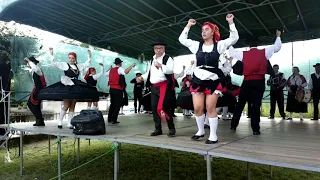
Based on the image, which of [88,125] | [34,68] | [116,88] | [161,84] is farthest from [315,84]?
[34,68]

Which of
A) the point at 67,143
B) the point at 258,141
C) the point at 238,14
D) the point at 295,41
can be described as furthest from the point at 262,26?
the point at 67,143

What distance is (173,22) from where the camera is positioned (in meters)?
8.07

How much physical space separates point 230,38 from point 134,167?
3921mm

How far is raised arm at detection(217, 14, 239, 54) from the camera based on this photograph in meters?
3.09

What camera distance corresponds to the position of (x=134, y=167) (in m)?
5.91

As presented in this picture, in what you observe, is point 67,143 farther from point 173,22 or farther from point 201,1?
point 201,1

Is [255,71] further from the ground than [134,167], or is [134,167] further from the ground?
[255,71]

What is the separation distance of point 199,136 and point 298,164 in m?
1.48

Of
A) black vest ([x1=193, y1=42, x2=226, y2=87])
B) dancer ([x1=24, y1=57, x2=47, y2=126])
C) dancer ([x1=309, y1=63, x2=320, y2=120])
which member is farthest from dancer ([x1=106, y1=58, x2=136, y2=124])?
dancer ([x1=309, y1=63, x2=320, y2=120])

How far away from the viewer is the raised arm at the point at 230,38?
10.1 ft

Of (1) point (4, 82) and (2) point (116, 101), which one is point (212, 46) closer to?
(2) point (116, 101)

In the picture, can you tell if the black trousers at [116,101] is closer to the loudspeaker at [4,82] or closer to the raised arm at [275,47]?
the loudspeaker at [4,82]

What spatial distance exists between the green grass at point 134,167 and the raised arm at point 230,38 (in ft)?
10.1

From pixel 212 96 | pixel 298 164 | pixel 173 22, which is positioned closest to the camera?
pixel 298 164
